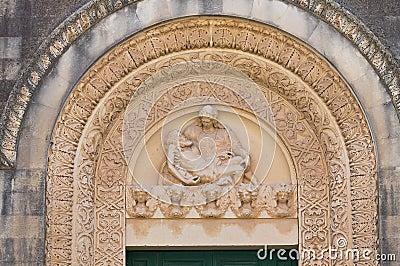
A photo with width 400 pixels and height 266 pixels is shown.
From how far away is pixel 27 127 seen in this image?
11.1 m

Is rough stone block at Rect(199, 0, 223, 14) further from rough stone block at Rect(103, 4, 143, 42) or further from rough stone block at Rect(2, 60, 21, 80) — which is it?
rough stone block at Rect(2, 60, 21, 80)

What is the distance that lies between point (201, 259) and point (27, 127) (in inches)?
101

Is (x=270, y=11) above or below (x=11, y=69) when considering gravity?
above

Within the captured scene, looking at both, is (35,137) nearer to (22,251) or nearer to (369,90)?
(22,251)

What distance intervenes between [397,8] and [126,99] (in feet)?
10.5

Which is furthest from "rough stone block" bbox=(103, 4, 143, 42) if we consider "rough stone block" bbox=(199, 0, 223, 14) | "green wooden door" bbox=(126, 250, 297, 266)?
"green wooden door" bbox=(126, 250, 297, 266)

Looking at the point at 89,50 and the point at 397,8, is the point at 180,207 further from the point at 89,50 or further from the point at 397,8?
the point at 397,8

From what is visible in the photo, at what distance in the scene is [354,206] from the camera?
446 inches

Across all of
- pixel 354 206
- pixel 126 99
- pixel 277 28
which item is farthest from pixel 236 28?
pixel 354 206

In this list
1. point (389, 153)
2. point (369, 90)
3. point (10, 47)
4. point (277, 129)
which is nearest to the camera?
point (389, 153)

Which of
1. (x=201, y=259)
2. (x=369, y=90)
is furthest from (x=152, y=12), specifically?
(x=201, y=259)

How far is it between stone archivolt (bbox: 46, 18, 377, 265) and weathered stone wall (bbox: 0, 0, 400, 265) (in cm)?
21

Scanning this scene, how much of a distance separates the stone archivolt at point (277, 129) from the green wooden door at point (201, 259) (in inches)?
14.9

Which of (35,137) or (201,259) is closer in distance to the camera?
(35,137)
